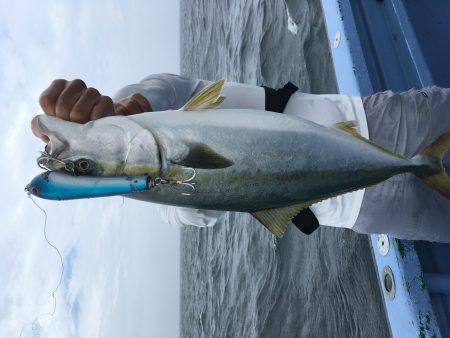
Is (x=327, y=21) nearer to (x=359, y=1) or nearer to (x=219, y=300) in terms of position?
(x=359, y=1)

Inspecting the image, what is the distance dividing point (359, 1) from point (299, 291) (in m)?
5.32

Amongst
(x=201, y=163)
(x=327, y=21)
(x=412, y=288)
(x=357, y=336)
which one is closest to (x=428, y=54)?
(x=327, y=21)

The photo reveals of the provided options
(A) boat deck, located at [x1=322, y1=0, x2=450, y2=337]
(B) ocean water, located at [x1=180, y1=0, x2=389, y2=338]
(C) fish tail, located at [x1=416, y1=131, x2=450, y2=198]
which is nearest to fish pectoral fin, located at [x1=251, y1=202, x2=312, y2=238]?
(C) fish tail, located at [x1=416, y1=131, x2=450, y2=198]

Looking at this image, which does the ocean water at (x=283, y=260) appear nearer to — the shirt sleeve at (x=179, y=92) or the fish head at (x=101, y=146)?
the shirt sleeve at (x=179, y=92)

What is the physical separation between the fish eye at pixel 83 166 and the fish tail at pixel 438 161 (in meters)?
1.47

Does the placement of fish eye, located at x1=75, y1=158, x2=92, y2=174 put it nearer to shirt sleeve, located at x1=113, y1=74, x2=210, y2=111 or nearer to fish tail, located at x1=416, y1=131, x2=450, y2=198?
shirt sleeve, located at x1=113, y1=74, x2=210, y2=111

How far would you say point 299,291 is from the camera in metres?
7.29

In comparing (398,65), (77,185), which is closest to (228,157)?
(77,185)

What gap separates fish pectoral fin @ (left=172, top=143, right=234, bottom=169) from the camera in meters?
1.46

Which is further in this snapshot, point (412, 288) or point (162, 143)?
point (412, 288)

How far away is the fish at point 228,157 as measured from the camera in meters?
1.40

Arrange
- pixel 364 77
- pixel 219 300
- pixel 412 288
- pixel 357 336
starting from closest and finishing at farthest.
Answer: pixel 412 288 → pixel 364 77 → pixel 357 336 → pixel 219 300

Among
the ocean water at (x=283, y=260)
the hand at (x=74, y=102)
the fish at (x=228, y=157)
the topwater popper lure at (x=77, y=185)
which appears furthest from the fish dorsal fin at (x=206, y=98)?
the ocean water at (x=283, y=260)

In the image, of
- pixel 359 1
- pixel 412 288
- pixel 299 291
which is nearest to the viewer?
pixel 412 288
